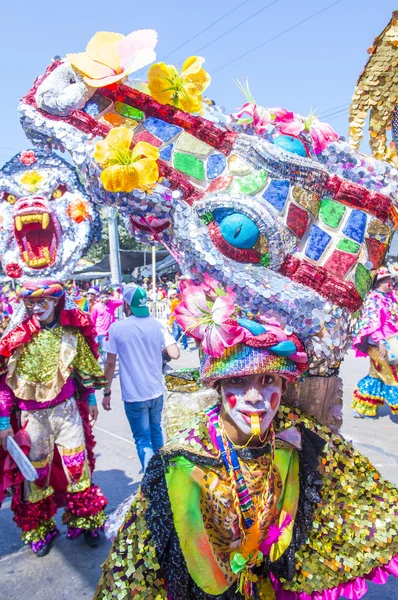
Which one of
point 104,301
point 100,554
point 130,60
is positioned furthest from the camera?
point 104,301

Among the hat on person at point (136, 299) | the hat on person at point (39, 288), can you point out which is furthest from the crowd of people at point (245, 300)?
the hat on person at point (136, 299)

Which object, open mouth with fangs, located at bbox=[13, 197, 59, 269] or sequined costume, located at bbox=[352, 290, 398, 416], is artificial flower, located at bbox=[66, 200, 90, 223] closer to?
open mouth with fangs, located at bbox=[13, 197, 59, 269]

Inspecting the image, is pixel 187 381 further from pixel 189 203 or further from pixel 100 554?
pixel 100 554

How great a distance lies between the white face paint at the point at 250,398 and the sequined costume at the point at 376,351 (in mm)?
3942

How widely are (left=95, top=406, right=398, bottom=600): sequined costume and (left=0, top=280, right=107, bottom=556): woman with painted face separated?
4.62 feet

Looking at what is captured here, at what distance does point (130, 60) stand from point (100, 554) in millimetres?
2846

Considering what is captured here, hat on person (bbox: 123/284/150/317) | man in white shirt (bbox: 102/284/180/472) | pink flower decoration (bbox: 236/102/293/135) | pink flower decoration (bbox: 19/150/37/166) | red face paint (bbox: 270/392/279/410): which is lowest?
man in white shirt (bbox: 102/284/180/472)

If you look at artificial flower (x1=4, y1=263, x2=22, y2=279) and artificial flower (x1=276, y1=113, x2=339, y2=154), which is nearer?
artificial flower (x1=276, y1=113, x2=339, y2=154)

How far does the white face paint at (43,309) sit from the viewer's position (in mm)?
3221

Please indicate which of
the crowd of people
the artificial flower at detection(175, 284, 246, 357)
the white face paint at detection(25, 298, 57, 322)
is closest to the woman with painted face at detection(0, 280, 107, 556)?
the white face paint at detection(25, 298, 57, 322)

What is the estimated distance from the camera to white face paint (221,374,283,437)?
1860 mm

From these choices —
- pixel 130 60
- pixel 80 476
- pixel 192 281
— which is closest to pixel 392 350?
pixel 80 476

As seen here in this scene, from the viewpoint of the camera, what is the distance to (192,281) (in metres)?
1.84

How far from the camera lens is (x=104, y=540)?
3434 millimetres
